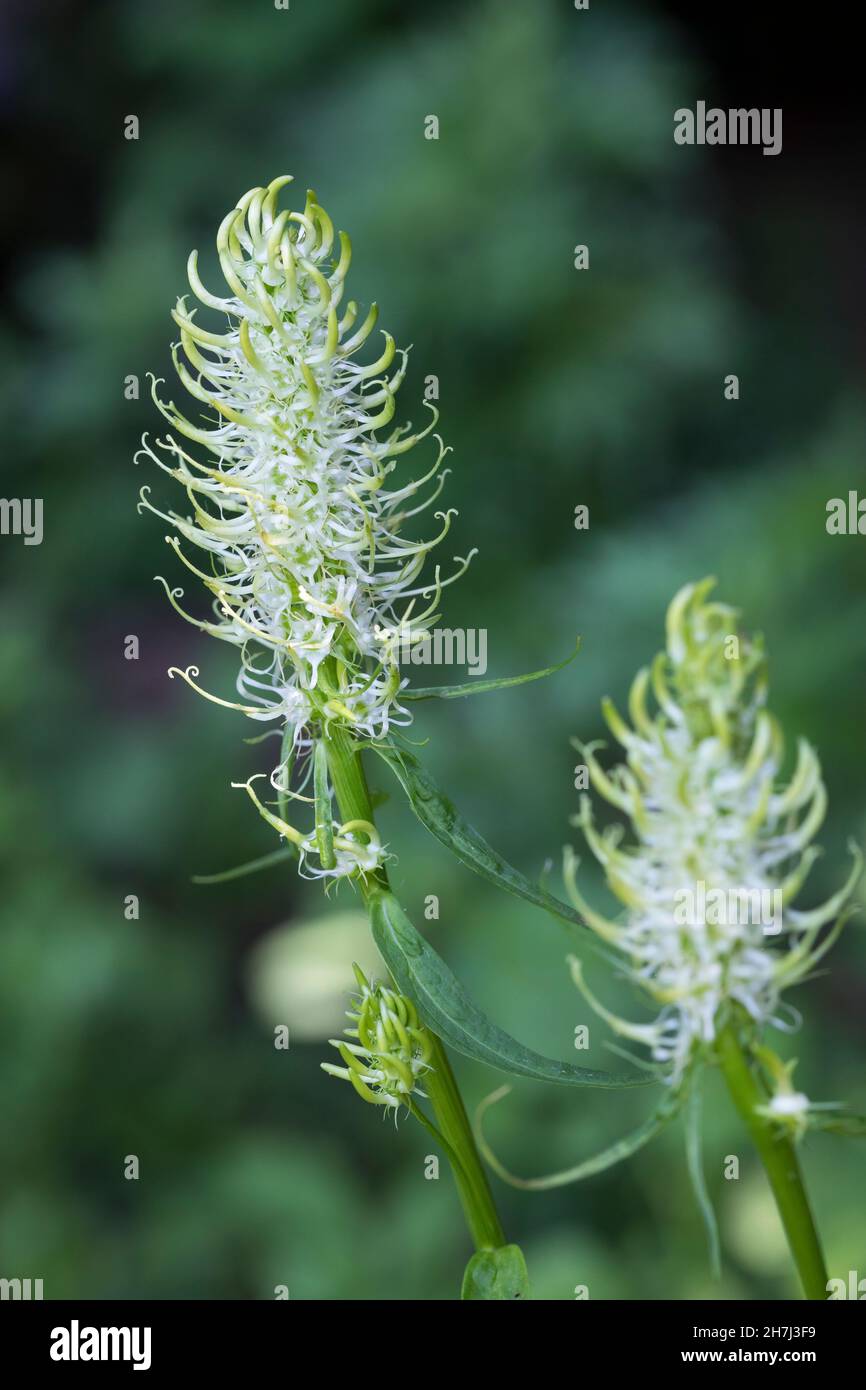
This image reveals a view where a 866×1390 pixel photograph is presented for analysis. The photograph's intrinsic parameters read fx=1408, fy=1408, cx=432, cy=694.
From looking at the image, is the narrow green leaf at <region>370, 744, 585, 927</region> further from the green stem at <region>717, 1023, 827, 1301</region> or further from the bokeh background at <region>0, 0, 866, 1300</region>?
the bokeh background at <region>0, 0, 866, 1300</region>

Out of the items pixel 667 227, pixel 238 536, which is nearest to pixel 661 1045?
pixel 238 536

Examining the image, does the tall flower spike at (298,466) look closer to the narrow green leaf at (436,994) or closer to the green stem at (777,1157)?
the narrow green leaf at (436,994)

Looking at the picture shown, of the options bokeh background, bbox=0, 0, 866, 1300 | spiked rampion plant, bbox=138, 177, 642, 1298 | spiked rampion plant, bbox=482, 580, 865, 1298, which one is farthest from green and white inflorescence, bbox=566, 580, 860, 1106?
bokeh background, bbox=0, 0, 866, 1300

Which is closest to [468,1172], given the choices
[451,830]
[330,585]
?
[451,830]

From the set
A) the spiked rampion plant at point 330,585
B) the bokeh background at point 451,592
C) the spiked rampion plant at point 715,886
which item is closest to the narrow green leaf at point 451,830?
the spiked rampion plant at point 330,585

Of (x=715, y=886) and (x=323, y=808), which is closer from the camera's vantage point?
(x=715, y=886)

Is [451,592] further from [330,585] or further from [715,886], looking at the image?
[715,886]

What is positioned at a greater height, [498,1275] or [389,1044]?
[389,1044]
